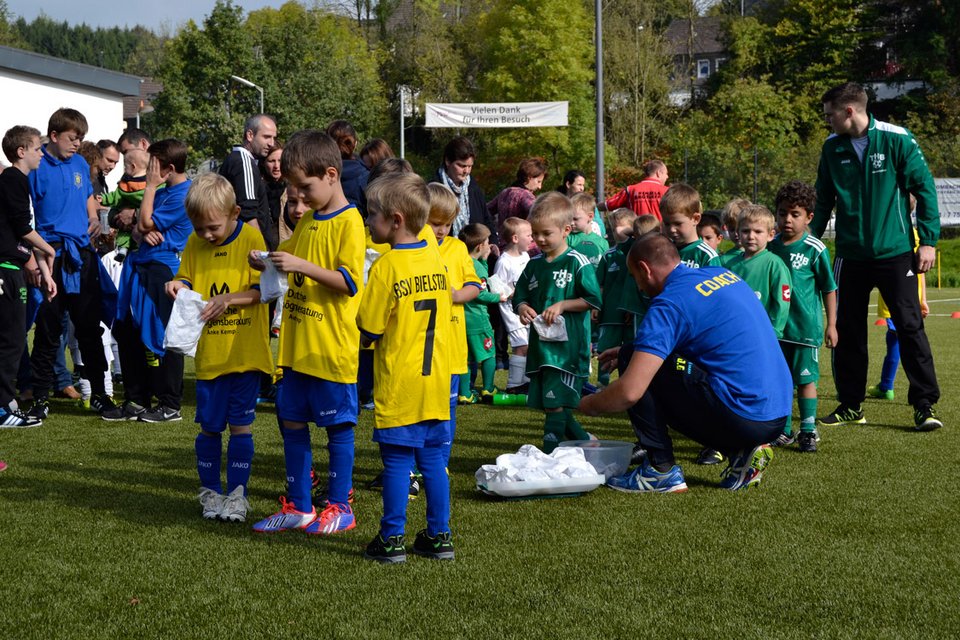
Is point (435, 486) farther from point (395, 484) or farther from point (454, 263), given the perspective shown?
point (454, 263)

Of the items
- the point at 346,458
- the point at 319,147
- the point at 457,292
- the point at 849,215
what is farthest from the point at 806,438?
the point at 319,147

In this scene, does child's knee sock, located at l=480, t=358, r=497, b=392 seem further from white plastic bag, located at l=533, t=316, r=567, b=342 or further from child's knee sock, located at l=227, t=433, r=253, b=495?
child's knee sock, located at l=227, t=433, r=253, b=495

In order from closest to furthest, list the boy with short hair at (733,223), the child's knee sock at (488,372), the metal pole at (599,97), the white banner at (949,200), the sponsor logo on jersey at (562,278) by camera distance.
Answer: the sponsor logo on jersey at (562,278) → the boy with short hair at (733,223) → the child's knee sock at (488,372) → the metal pole at (599,97) → the white banner at (949,200)

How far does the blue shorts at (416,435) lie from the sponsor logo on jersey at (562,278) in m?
2.25

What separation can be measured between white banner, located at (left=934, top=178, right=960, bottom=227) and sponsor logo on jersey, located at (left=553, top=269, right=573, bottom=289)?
29.2m

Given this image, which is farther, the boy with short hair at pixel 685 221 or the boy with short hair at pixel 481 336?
the boy with short hair at pixel 481 336

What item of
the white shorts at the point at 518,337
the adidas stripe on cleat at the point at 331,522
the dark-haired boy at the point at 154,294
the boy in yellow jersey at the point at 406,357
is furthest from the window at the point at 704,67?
the boy in yellow jersey at the point at 406,357

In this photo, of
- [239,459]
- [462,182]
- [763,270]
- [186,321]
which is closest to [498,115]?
[462,182]

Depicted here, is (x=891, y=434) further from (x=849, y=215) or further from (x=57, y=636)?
(x=57, y=636)

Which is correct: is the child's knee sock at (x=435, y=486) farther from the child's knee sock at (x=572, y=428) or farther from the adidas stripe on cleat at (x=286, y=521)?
the child's knee sock at (x=572, y=428)

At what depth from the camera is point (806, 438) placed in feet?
23.0

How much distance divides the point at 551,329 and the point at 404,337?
2208 millimetres

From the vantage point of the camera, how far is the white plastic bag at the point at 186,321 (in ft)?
16.6

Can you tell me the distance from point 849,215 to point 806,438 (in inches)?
72.0
